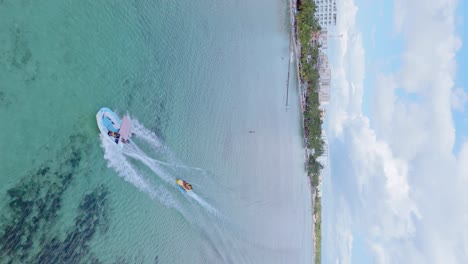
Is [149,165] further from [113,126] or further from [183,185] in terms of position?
[113,126]

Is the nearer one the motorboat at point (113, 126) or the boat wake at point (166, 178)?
the motorboat at point (113, 126)

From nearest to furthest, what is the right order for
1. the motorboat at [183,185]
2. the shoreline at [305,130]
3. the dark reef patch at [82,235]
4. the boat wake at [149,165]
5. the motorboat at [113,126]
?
the dark reef patch at [82,235] → the motorboat at [113,126] → the boat wake at [149,165] → the motorboat at [183,185] → the shoreline at [305,130]

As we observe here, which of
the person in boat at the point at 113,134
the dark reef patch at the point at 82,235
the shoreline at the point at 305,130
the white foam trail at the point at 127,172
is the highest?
the shoreline at the point at 305,130

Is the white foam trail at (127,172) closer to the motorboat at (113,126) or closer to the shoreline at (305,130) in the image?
the motorboat at (113,126)

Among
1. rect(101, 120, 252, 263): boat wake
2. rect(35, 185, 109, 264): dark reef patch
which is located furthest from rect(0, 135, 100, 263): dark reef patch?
rect(101, 120, 252, 263): boat wake

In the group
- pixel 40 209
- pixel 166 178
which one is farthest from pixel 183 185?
pixel 40 209

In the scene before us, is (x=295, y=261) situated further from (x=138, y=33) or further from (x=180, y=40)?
(x=138, y=33)

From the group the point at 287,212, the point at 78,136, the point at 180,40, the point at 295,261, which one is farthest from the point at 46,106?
the point at 295,261

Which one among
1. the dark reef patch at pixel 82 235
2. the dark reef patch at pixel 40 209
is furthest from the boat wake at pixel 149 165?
the dark reef patch at pixel 40 209

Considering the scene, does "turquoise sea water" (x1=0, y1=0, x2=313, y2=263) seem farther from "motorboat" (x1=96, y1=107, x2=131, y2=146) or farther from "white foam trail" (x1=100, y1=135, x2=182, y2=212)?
"motorboat" (x1=96, y1=107, x2=131, y2=146)
